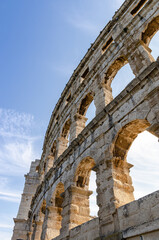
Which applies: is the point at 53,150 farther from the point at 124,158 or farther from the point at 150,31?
the point at 150,31

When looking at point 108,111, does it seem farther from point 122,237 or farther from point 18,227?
point 18,227

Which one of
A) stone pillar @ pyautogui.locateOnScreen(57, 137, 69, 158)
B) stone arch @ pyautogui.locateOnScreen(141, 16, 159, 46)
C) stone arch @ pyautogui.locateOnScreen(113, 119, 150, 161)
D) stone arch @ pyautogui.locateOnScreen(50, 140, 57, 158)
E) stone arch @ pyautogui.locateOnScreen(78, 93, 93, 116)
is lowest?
stone arch @ pyautogui.locateOnScreen(113, 119, 150, 161)

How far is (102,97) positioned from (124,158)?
312 centimetres

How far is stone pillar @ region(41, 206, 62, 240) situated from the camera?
7759mm

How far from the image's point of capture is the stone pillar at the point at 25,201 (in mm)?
14836

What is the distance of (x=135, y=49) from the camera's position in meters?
7.12

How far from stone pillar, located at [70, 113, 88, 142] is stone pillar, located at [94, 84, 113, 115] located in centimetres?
175

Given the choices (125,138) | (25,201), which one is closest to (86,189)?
(125,138)

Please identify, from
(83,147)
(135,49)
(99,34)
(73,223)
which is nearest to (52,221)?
(73,223)

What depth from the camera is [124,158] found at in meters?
5.79

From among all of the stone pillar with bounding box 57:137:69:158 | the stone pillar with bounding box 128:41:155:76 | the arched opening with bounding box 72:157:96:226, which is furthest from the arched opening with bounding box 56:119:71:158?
the stone pillar with bounding box 128:41:155:76

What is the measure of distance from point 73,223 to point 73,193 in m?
0.97

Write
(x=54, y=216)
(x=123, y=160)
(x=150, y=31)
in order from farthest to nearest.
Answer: (x=54, y=216)
(x=150, y=31)
(x=123, y=160)

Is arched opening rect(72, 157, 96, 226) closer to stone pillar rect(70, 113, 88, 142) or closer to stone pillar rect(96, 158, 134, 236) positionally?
stone pillar rect(96, 158, 134, 236)
